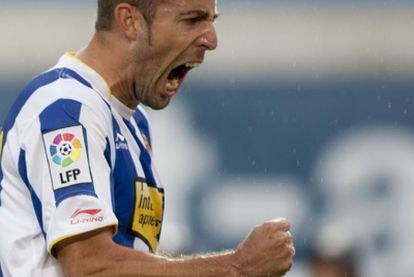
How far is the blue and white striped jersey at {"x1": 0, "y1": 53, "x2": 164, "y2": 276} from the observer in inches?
156

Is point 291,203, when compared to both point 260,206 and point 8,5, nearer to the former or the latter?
point 260,206

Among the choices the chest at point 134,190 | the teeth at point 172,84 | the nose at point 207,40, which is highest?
the nose at point 207,40

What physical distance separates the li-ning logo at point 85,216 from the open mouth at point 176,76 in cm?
66

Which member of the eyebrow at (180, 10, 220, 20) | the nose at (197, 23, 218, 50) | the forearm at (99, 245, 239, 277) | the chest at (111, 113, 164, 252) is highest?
the eyebrow at (180, 10, 220, 20)

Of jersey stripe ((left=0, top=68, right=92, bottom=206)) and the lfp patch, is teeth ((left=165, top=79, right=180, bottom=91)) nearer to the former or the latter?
jersey stripe ((left=0, top=68, right=92, bottom=206))

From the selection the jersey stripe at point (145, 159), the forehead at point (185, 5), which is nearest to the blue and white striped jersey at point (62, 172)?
the jersey stripe at point (145, 159)

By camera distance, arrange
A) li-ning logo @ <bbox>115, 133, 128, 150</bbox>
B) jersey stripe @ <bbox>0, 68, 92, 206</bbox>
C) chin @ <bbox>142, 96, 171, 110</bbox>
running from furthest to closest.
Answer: chin @ <bbox>142, 96, 171, 110</bbox>, li-ning logo @ <bbox>115, 133, 128, 150</bbox>, jersey stripe @ <bbox>0, 68, 92, 206</bbox>

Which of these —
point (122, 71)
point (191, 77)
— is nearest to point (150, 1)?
point (122, 71)

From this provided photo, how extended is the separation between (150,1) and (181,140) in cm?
382

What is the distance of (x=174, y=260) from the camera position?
13.2 feet

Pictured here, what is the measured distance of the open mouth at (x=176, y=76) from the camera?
14.5ft

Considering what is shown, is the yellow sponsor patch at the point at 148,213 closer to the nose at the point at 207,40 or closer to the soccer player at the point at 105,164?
the soccer player at the point at 105,164

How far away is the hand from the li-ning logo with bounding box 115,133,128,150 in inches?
21.7

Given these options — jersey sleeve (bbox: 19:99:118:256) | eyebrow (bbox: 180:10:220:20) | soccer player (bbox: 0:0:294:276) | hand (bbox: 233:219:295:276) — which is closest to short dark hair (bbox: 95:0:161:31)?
soccer player (bbox: 0:0:294:276)
